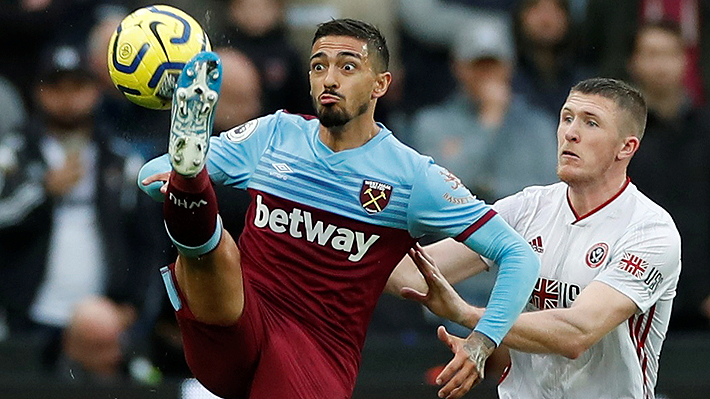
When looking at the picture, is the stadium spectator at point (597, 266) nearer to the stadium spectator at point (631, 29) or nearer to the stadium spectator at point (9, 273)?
the stadium spectator at point (631, 29)

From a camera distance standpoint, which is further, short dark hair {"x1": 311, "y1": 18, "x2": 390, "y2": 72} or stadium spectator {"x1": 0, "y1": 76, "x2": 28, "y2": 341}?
stadium spectator {"x1": 0, "y1": 76, "x2": 28, "y2": 341}

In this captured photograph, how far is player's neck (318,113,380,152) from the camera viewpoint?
6.54 metres

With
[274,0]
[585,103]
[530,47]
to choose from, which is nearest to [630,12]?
[530,47]

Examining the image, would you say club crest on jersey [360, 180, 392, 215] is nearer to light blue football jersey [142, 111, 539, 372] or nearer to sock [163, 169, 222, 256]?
light blue football jersey [142, 111, 539, 372]

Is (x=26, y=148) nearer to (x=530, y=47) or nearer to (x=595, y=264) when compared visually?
(x=530, y=47)

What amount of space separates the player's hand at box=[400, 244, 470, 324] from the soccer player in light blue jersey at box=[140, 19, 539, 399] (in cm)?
17

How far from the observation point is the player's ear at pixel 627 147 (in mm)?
6848

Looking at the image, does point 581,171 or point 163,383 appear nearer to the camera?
point 581,171

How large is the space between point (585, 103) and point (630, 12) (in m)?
3.87

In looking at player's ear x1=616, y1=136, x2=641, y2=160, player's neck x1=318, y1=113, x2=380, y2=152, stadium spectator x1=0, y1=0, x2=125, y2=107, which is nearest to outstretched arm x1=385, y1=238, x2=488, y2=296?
player's neck x1=318, y1=113, x2=380, y2=152

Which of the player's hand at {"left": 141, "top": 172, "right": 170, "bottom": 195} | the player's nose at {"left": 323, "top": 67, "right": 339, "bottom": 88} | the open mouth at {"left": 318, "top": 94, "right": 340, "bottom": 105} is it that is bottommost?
the player's hand at {"left": 141, "top": 172, "right": 170, "bottom": 195}

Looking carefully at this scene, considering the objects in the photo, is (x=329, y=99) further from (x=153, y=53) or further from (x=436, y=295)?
(x=436, y=295)

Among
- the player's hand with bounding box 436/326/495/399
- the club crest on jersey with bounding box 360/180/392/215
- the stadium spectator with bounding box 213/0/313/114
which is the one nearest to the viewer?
the player's hand with bounding box 436/326/495/399

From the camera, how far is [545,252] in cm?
686
